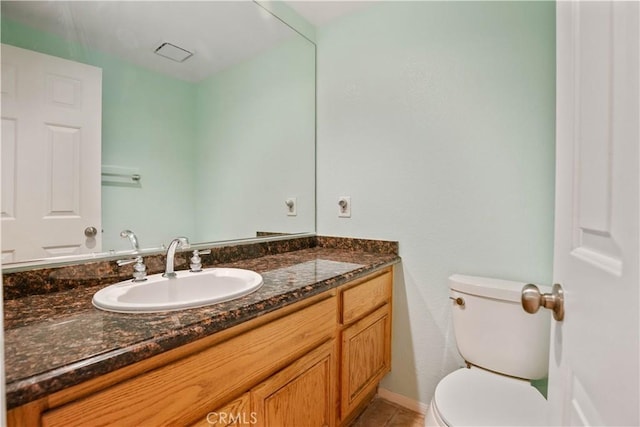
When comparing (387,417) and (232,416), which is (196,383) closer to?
(232,416)

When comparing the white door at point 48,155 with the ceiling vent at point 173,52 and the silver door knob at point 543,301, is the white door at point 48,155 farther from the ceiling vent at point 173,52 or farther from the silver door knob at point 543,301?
the silver door knob at point 543,301

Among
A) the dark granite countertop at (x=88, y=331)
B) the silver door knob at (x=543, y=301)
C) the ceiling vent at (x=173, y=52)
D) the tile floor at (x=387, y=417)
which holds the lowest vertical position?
the tile floor at (x=387, y=417)

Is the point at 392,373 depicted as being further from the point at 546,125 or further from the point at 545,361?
the point at 546,125

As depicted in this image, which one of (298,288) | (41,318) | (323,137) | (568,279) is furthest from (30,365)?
(323,137)

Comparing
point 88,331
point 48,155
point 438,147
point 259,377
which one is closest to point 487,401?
point 259,377

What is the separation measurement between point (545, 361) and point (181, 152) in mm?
1735

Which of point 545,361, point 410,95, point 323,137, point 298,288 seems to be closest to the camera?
point 298,288

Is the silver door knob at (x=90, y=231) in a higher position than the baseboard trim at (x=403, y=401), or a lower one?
higher

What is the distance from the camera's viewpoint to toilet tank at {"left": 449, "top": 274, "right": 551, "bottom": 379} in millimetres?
1174

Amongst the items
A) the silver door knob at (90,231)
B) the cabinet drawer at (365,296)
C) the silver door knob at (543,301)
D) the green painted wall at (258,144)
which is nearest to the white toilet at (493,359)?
the cabinet drawer at (365,296)

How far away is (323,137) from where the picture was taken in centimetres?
192

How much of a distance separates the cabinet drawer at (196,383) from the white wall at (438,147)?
0.81 m

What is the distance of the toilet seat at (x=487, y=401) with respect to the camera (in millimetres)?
940

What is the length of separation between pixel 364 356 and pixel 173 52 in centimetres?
164
